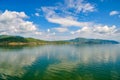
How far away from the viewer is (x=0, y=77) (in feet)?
169

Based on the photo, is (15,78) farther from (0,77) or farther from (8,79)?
(0,77)

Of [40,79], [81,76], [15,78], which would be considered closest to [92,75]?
[81,76]

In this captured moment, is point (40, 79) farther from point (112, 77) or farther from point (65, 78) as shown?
point (112, 77)

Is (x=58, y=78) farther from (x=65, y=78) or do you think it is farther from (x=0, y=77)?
(x=0, y=77)

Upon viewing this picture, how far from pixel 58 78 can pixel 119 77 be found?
19.3 m

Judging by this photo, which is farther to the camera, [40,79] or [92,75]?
[92,75]

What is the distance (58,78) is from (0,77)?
18.5 meters

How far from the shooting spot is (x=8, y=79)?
161ft

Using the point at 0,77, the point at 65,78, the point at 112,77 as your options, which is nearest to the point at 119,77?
the point at 112,77

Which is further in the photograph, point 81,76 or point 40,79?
point 81,76

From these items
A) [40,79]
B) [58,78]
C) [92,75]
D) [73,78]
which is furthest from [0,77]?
[92,75]

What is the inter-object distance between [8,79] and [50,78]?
1273 cm

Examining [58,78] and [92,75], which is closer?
[58,78]

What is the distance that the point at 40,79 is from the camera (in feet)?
162
